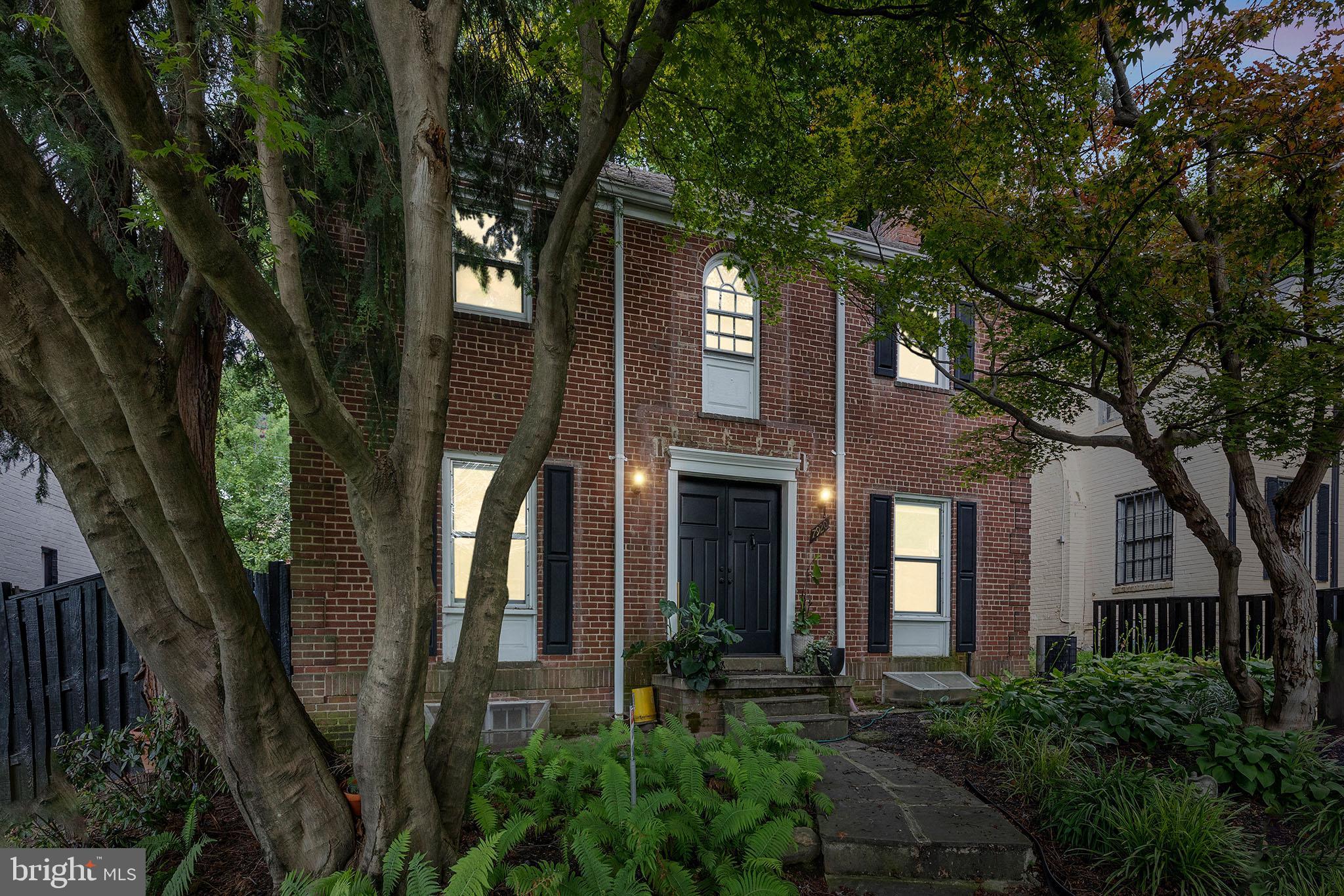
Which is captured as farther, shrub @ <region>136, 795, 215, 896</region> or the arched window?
the arched window

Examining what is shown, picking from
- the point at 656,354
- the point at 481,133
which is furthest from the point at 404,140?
the point at 656,354

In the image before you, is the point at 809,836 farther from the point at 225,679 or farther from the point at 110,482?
the point at 110,482

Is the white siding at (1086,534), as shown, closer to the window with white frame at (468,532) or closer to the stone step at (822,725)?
the stone step at (822,725)

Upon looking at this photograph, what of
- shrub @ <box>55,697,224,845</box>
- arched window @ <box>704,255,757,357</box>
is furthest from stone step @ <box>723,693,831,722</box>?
shrub @ <box>55,697,224,845</box>

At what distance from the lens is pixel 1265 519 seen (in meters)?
6.34

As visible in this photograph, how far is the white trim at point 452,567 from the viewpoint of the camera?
317 inches

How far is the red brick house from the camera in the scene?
319 inches

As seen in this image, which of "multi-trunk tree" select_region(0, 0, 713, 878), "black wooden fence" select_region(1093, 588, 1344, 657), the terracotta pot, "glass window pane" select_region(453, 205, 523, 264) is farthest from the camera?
"black wooden fence" select_region(1093, 588, 1344, 657)

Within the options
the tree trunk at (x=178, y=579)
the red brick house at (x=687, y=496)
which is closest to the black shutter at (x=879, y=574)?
the red brick house at (x=687, y=496)

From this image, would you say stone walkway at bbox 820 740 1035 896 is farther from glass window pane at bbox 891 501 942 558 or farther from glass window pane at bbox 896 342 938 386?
glass window pane at bbox 896 342 938 386

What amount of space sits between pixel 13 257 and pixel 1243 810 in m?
7.39

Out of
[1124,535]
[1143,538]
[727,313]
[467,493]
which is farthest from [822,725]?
[1124,535]

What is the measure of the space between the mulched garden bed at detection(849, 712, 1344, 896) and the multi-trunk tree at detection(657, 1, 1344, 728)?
109cm

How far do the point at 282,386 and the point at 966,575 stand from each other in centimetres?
951
